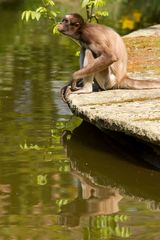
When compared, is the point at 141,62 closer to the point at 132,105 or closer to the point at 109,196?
the point at 132,105

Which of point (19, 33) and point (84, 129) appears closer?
point (84, 129)

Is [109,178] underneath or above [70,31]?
underneath

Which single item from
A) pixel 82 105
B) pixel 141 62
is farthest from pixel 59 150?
pixel 141 62

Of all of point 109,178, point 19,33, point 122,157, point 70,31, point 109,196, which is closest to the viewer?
point 109,196

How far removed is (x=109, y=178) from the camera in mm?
7277

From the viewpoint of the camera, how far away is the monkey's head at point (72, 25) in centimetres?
895

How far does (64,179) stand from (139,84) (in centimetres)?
208

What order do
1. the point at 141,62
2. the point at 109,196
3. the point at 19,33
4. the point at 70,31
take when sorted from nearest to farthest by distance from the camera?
the point at 109,196, the point at 70,31, the point at 141,62, the point at 19,33

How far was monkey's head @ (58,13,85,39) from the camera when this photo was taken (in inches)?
352

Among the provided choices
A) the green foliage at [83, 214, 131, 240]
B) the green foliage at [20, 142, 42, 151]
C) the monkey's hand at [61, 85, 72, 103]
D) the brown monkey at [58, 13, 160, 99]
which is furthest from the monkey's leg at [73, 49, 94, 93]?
the green foliage at [83, 214, 131, 240]

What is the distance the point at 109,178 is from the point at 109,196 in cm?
55

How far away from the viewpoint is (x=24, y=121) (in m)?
9.50

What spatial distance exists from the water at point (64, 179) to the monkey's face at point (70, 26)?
1.05 meters

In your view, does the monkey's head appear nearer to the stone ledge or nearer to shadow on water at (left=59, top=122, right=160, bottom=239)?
the stone ledge
